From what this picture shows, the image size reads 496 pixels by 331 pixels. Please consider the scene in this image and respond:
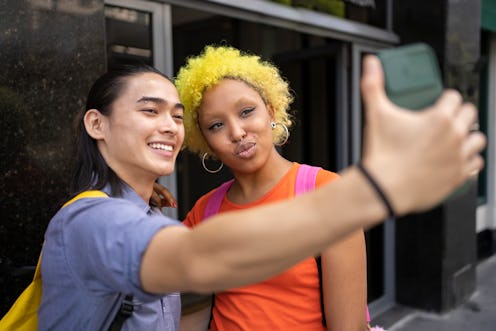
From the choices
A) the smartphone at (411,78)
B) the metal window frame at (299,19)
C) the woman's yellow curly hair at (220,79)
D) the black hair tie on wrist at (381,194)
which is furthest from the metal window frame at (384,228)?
the black hair tie on wrist at (381,194)

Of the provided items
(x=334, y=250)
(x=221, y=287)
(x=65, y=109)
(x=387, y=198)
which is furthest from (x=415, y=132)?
(x=65, y=109)

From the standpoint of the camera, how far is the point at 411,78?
0.87 m

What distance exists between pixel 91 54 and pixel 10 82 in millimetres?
466

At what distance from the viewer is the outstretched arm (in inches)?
32.7

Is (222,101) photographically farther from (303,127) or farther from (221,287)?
(303,127)

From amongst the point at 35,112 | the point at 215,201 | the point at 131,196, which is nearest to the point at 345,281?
the point at 215,201

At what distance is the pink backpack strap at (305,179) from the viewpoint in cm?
184

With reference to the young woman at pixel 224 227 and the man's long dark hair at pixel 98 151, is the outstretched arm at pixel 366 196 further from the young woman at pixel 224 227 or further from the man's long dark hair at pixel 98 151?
the man's long dark hair at pixel 98 151

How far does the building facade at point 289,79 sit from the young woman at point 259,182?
60 cm

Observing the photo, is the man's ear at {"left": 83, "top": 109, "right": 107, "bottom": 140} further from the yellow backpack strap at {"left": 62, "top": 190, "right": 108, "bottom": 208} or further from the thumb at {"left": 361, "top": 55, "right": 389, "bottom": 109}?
the thumb at {"left": 361, "top": 55, "right": 389, "bottom": 109}

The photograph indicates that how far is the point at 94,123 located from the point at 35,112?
968 millimetres

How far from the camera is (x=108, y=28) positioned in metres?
3.41

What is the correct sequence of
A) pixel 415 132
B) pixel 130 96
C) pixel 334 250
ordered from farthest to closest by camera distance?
pixel 334 250 < pixel 130 96 < pixel 415 132

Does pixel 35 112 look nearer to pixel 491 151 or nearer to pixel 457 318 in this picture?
pixel 457 318
